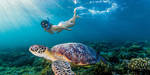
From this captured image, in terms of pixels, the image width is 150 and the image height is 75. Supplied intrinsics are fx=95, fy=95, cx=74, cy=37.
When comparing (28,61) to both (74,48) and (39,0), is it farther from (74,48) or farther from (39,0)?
(39,0)

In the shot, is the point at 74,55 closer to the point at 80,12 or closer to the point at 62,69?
the point at 62,69

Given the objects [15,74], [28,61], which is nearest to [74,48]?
[15,74]

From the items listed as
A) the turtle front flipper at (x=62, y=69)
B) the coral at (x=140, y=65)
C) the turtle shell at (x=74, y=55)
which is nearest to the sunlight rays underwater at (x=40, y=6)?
the turtle shell at (x=74, y=55)

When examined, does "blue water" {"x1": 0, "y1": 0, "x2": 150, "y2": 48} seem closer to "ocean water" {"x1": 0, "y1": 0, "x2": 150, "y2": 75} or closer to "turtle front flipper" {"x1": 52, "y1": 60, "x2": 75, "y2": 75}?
"ocean water" {"x1": 0, "y1": 0, "x2": 150, "y2": 75}

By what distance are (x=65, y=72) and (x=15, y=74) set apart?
2.86m

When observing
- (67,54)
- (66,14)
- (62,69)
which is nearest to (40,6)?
(66,14)

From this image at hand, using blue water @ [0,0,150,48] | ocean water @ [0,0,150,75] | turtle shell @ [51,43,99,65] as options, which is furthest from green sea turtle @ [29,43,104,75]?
blue water @ [0,0,150,48]

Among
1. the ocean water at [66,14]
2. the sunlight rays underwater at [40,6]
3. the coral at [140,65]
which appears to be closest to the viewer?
the coral at [140,65]

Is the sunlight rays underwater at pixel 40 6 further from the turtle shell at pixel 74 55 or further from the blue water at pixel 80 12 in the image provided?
the turtle shell at pixel 74 55

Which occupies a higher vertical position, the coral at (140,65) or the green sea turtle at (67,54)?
the green sea turtle at (67,54)

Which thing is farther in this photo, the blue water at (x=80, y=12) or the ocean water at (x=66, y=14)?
the blue water at (x=80, y=12)

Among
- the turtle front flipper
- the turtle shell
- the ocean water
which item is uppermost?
the ocean water

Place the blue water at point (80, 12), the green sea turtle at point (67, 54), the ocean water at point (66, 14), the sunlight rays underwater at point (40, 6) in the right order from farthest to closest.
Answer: the blue water at point (80, 12)
the sunlight rays underwater at point (40, 6)
the ocean water at point (66, 14)
the green sea turtle at point (67, 54)

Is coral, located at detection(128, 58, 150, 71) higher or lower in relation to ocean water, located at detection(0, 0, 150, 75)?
lower
